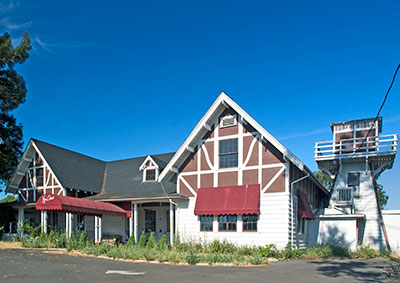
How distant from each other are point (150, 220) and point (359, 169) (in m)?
16.1

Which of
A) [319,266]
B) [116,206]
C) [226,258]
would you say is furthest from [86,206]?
[319,266]

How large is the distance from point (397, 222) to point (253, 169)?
1169 cm

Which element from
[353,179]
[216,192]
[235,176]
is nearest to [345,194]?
[353,179]

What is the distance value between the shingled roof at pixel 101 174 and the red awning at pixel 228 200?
303cm

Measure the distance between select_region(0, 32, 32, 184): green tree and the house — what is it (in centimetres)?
512

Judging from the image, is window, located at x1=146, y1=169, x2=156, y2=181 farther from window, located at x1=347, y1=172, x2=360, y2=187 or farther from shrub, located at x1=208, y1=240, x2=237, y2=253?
window, located at x1=347, y1=172, x2=360, y2=187

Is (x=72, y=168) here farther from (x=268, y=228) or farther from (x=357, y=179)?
(x=357, y=179)

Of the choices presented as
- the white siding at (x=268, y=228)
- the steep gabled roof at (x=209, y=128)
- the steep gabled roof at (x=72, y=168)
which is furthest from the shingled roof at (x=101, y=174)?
the white siding at (x=268, y=228)

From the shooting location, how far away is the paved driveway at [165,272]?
11953 millimetres

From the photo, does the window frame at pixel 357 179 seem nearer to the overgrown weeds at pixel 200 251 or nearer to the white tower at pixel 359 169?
the white tower at pixel 359 169

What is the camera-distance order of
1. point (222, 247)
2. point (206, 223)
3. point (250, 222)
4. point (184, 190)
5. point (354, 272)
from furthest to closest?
point (184, 190), point (206, 223), point (250, 222), point (222, 247), point (354, 272)

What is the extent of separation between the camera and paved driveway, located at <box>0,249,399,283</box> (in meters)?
12.0

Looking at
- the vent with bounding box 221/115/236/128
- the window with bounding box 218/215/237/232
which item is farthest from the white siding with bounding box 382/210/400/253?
the vent with bounding box 221/115/236/128

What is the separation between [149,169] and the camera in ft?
92.8
